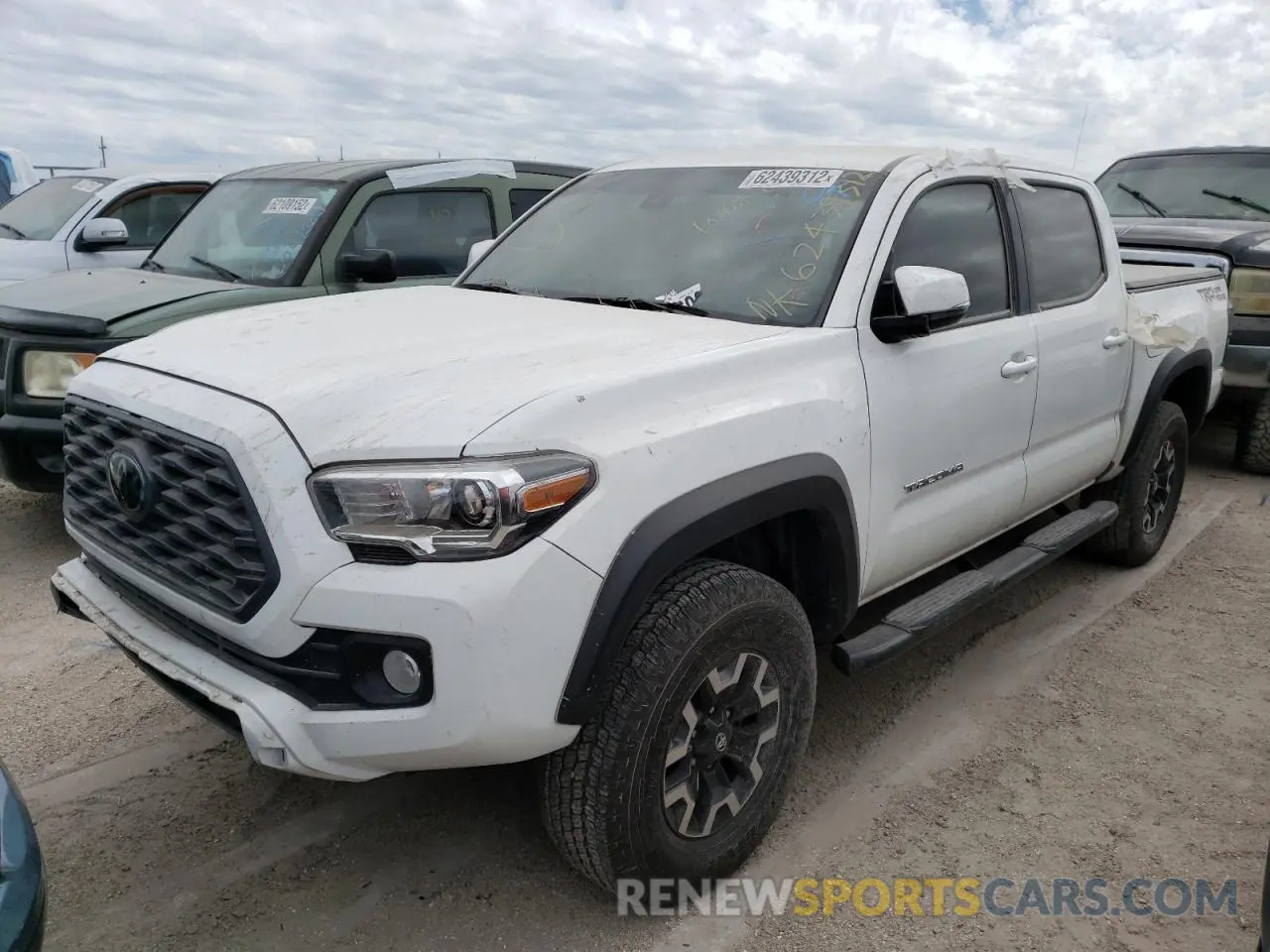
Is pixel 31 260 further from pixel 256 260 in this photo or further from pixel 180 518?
pixel 180 518

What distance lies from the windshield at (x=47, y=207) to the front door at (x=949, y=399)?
6.61 metres

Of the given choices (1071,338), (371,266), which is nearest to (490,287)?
(371,266)

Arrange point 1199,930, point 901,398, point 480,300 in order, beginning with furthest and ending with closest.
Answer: point 480,300 < point 901,398 < point 1199,930

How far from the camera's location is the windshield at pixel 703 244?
3.00 m

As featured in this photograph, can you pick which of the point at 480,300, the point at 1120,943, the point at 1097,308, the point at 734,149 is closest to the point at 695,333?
the point at 480,300

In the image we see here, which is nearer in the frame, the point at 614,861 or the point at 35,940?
the point at 35,940

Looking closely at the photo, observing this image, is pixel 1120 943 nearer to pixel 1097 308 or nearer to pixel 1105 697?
pixel 1105 697

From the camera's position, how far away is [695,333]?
2.74 metres

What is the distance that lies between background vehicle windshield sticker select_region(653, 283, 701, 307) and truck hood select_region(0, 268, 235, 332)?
2818 mm

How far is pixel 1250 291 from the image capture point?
6.35 metres

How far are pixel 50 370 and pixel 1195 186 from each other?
7879 mm

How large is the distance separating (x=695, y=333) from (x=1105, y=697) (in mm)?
2214

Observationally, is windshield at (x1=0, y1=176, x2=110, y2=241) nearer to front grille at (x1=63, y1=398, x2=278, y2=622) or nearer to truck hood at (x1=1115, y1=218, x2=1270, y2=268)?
front grille at (x1=63, y1=398, x2=278, y2=622)

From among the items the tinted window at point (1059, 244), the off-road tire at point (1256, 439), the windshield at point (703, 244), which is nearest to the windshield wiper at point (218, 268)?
the windshield at point (703, 244)
